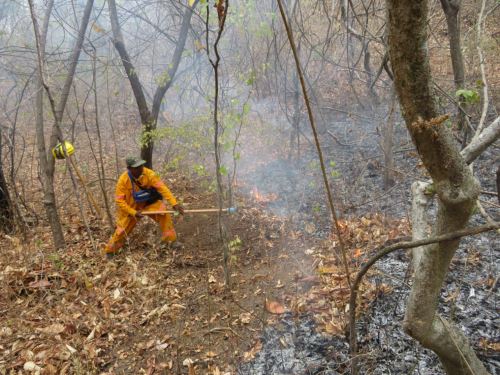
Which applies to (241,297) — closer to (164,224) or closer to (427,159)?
(164,224)

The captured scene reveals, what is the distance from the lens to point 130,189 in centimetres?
618

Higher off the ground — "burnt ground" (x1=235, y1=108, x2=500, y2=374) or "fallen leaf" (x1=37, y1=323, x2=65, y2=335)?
"burnt ground" (x1=235, y1=108, x2=500, y2=374)

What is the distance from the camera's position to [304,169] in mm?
9016

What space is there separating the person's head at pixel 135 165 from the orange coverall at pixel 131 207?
0.10 metres

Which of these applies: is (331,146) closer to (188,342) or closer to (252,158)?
(252,158)

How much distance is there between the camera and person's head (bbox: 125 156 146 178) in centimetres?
578

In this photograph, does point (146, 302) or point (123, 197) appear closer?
point (146, 302)

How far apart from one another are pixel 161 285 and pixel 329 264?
94.1 inches

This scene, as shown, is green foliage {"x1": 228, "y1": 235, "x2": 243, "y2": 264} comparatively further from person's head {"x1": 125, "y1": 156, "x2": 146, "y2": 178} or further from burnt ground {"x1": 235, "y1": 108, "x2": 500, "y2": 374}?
person's head {"x1": 125, "y1": 156, "x2": 146, "y2": 178}

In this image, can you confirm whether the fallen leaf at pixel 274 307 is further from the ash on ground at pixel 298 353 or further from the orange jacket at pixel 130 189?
the orange jacket at pixel 130 189

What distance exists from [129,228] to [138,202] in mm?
462

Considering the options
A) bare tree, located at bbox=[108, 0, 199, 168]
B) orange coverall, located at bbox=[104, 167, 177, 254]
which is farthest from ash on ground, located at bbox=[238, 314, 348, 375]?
bare tree, located at bbox=[108, 0, 199, 168]

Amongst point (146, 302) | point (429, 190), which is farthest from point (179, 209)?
point (429, 190)

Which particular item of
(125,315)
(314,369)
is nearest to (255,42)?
(125,315)
